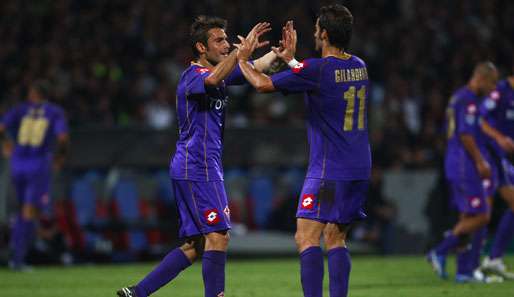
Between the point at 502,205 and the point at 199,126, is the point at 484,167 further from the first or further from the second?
the point at 502,205

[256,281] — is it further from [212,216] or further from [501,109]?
[212,216]

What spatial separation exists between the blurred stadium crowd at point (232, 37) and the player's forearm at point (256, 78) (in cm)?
878

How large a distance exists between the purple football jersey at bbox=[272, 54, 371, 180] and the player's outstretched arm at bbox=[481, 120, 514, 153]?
13.2 feet

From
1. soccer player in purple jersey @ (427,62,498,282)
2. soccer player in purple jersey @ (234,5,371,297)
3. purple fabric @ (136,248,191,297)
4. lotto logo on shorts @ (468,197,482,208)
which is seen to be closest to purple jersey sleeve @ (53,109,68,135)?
soccer player in purple jersey @ (427,62,498,282)

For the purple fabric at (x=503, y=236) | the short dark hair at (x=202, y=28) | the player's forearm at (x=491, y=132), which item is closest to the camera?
the short dark hair at (x=202, y=28)

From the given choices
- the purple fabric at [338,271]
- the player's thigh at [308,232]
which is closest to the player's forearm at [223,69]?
the player's thigh at [308,232]

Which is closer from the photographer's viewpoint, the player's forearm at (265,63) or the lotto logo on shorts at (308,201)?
the lotto logo on shorts at (308,201)

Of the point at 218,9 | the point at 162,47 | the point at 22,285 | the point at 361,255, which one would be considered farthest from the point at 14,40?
the point at 22,285

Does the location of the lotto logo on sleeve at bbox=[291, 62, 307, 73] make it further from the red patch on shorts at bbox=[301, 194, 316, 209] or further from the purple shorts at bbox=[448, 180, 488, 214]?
the purple shorts at bbox=[448, 180, 488, 214]

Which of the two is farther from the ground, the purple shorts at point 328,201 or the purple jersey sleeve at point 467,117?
the purple jersey sleeve at point 467,117

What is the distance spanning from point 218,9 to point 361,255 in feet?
20.5

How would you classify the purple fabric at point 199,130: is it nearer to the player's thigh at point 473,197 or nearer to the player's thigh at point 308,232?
the player's thigh at point 308,232

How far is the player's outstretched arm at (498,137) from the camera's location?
11.5 m

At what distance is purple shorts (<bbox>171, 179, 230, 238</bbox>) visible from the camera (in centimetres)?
794
